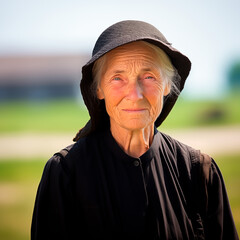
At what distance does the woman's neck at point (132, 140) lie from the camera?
7.47ft

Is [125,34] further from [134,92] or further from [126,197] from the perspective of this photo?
[126,197]

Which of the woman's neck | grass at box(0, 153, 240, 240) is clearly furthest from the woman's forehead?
grass at box(0, 153, 240, 240)

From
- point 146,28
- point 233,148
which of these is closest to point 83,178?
point 146,28

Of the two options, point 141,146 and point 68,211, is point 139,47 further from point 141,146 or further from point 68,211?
point 68,211

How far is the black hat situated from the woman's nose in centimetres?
25

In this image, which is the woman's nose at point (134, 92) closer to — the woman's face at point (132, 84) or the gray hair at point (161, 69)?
the woman's face at point (132, 84)

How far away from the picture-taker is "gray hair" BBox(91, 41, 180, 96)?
2.18 metres

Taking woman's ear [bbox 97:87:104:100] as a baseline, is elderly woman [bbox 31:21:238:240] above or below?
below

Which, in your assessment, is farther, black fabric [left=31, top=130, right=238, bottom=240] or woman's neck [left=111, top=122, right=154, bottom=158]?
woman's neck [left=111, top=122, right=154, bottom=158]

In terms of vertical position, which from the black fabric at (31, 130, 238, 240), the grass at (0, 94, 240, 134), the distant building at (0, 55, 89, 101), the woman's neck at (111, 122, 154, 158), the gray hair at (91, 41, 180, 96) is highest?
the distant building at (0, 55, 89, 101)

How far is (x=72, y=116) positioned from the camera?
34.0 metres

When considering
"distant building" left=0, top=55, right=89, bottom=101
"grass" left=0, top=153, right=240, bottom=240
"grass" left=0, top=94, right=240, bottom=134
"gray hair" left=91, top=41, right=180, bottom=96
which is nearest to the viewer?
"gray hair" left=91, top=41, right=180, bottom=96

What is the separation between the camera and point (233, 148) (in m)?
14.4

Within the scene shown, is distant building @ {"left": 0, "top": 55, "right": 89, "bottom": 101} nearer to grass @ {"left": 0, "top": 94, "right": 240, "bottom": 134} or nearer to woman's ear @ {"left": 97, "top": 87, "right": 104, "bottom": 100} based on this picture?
grass @ {"left": 0, "top": 94, "right": 240, "bottom": 134}
